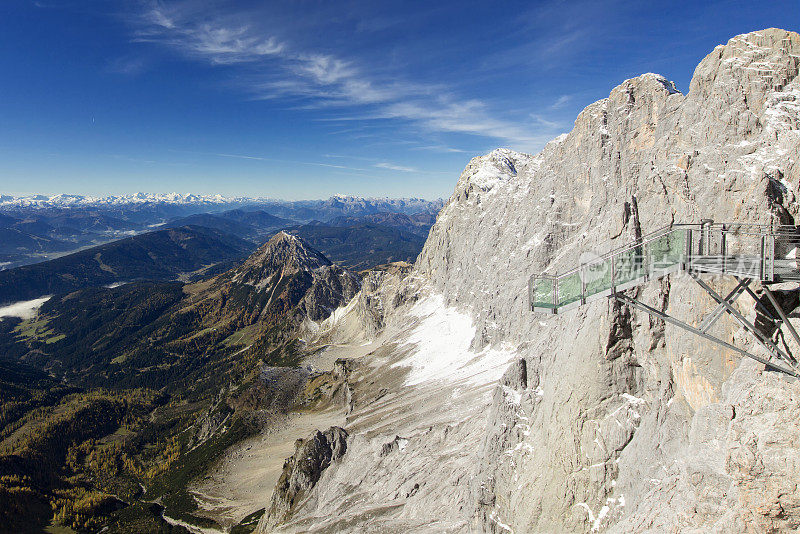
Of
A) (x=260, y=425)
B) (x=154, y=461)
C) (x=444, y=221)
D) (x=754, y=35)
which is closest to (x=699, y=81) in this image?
(x=754, y=35)

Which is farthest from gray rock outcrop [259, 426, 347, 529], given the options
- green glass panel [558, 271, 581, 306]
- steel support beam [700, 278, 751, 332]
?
steel support beam [700, 278, 751, 332]

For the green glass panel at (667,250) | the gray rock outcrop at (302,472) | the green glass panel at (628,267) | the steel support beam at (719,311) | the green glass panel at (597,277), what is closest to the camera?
the steel support beam at (719,311)

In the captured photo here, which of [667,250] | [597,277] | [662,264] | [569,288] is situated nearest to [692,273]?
[662,264]

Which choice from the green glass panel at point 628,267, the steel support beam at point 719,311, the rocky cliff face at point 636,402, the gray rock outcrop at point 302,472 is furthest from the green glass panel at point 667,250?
the gray rock outcrop at point 302,472

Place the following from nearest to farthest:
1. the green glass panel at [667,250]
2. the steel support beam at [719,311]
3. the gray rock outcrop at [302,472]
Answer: the steel support beam at [719,311]
the green glass panel at [667,250]
the gray rock outcrop at [302,472]

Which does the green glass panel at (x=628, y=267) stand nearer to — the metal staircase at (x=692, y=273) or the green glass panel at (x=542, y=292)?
the metal staircase at (x=692, y=273)

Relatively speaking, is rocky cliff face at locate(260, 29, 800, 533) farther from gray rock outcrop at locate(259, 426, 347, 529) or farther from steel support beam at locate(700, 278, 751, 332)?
steel support beam at locate(700, 278, 751, 332)

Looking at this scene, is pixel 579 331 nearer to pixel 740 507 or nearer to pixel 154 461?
pixel 740 507
